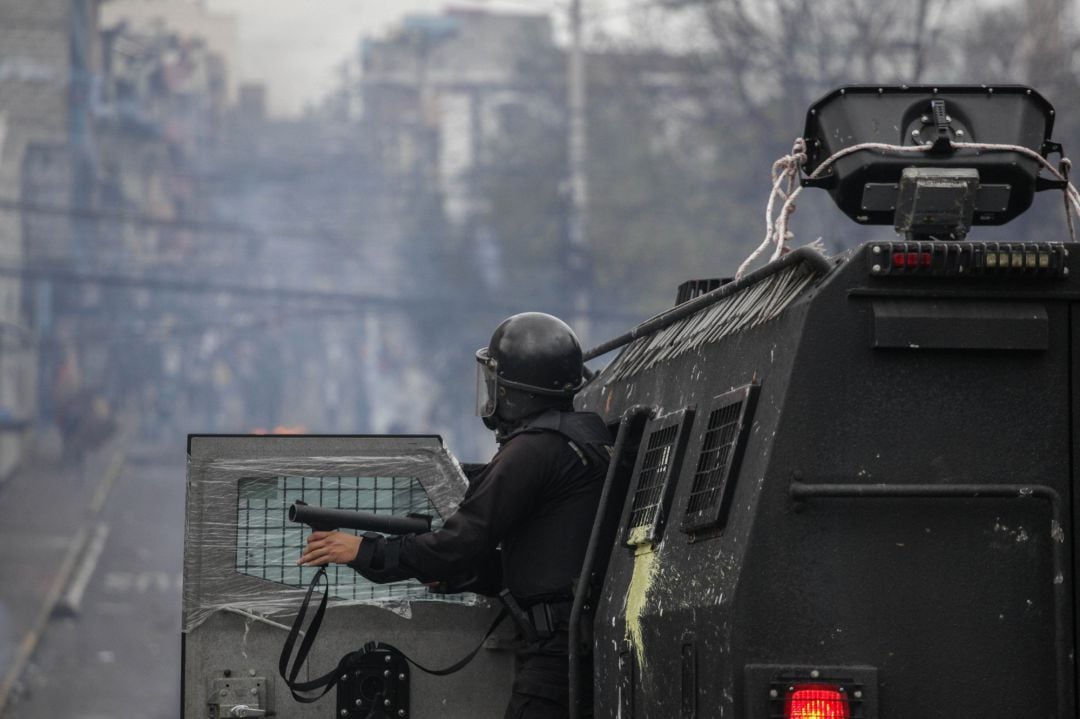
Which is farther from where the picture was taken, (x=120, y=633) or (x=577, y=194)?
(x=577, y=194)

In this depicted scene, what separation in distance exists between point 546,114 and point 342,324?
14.3 m

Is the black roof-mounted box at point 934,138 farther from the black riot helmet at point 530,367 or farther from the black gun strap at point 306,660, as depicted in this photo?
the black gun strap at point 306,660

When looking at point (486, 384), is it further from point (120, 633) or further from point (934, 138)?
point (120, 633)

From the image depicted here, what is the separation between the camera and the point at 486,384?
20.3 ft

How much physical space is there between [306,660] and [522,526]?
775 millimetres

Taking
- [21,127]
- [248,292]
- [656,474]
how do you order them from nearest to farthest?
→ [656,474] → [21,127] → [248,292]

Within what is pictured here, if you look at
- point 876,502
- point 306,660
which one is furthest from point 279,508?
point 876,502

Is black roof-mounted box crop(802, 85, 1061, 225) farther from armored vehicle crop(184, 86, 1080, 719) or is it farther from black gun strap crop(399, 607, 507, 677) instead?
black gun strap crop(399, 607, 507, 677)

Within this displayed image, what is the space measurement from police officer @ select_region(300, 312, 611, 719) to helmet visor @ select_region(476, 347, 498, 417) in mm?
245

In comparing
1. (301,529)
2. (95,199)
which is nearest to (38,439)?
(95,199)

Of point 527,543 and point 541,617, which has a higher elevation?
point 527,543

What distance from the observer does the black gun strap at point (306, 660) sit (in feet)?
18.6

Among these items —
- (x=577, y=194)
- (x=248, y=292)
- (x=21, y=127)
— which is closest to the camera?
(x=577, y=194)

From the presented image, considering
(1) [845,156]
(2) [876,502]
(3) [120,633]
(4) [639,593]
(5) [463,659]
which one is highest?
(1) [845,156]
